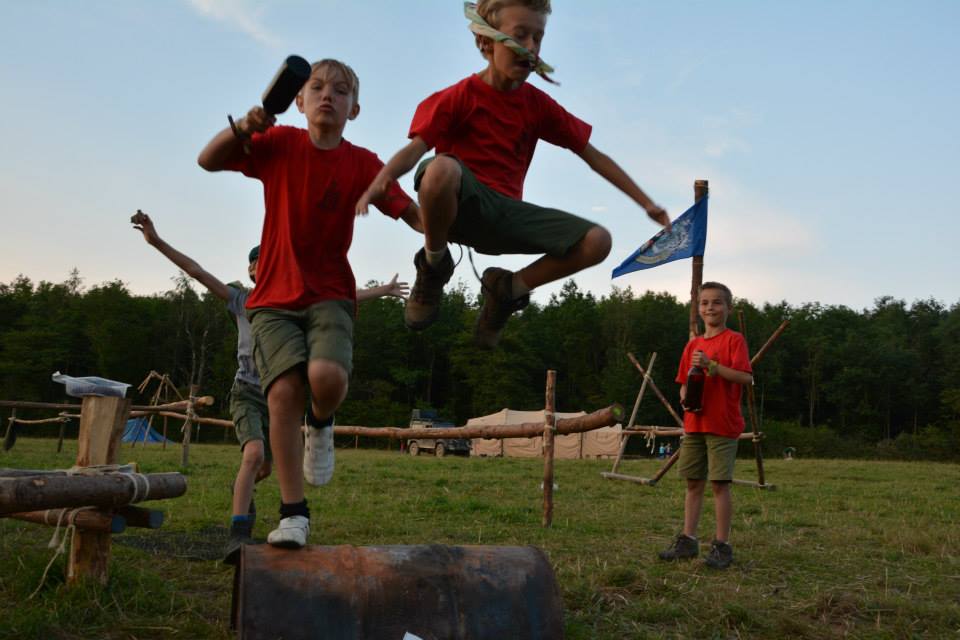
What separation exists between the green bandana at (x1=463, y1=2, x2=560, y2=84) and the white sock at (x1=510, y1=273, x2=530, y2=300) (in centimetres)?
95

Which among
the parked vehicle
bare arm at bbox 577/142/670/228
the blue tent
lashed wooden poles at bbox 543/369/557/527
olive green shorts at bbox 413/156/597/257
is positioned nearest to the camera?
olive green shorts at bbox 413/156/597/257

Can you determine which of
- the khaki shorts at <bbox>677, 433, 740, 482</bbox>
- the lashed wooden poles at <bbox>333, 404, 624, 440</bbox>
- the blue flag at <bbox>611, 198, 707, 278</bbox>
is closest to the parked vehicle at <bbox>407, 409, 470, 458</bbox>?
the lashed wooden poles at <bbox>333, 404, 624, 440</bbox>

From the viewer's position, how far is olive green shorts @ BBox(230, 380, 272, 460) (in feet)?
17.8

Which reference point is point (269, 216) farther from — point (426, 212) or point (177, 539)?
point (177, 539)

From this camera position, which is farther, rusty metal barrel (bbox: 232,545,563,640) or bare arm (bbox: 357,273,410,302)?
bare arm (bbox: 357,273,410,302)

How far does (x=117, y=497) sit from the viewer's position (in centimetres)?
407

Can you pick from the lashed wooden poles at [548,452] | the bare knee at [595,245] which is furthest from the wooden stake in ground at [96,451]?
the lashed wooden poles at [548,452]

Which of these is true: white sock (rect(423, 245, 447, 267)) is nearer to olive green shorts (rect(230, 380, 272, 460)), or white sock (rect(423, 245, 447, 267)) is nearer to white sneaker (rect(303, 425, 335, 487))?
white sneaker (rect(303, 425, 335, 487))

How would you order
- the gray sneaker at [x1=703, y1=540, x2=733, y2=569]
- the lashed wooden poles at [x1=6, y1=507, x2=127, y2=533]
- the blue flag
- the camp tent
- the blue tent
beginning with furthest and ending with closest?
1. the blue tent
2. the camp tent
3. the blue flag
4. the gray sneaker at [x1=703, y1=540, x2=733, y2=569]
5. the lashed wooden poles at [x1=6, y1=507, x2=127, y2=533]

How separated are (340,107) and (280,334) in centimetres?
109

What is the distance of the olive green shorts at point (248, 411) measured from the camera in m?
5.41

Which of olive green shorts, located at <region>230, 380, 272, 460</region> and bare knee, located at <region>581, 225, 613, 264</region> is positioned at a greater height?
bare knee, located at <region>581, 225, 613, 264</region>

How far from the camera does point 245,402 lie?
5477 mm

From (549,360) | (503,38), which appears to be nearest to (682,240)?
(503,38)
